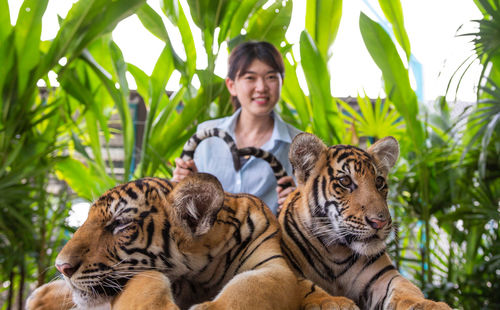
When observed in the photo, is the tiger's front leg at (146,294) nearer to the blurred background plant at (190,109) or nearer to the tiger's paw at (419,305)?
the tiger's paw at (419,305)

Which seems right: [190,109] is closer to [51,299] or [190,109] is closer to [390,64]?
[390,64]

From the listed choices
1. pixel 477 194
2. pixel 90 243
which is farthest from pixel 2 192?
pixel 477 194

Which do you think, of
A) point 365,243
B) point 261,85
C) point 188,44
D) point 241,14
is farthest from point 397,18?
point 365,243

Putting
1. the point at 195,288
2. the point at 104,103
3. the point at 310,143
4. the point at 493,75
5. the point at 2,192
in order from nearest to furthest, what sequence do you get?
the point at 195,288 < the point at 310,143 < the point at 2,192 < the point at 493,75 < the point at 104,103

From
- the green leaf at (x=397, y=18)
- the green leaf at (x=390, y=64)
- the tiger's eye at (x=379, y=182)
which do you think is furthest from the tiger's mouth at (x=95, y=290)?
the green leaf at (x=397, y=18)

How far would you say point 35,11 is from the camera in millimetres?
2006

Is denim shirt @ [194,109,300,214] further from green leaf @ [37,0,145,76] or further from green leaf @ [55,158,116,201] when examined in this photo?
green leaf @ [55,158,116,201]

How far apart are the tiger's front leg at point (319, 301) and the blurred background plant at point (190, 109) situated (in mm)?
1406

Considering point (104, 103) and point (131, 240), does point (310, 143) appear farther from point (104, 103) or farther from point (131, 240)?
point (104, 103)

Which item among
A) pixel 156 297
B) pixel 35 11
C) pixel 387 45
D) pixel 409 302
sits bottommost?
pixel 409 302

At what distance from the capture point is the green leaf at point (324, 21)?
2717 mm

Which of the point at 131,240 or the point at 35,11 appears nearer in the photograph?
the point at 131,240

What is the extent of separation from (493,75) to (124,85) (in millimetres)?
2134

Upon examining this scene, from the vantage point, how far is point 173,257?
2.15 feet
